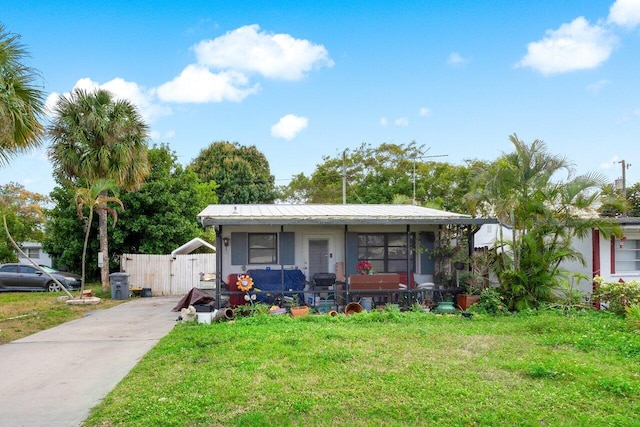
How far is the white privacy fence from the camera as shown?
704 inches

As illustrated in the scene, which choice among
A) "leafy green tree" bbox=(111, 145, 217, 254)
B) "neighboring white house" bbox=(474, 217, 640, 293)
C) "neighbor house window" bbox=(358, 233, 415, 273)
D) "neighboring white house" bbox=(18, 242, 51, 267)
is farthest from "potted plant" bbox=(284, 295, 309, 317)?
"neighboring white house" bbox=(18, 242, 51, 267)

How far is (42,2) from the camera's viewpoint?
39.1 ft

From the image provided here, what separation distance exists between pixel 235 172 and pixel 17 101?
1002 inches

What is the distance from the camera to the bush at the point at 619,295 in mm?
10359

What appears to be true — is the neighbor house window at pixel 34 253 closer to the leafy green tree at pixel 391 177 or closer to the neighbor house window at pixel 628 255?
the leafy green tree at pixel 391 177

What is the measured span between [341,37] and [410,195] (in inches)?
627

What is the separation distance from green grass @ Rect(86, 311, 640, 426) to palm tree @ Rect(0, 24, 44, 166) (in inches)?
191

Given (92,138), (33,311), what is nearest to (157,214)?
(92,138)

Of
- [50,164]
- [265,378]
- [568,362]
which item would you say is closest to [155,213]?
[50,164]

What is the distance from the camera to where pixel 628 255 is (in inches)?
500

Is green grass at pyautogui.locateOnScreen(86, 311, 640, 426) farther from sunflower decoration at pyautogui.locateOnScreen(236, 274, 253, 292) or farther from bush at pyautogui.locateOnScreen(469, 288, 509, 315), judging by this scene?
sunflower decoration at pyautogui.locateOnScreen(236, 274, 253, 292)

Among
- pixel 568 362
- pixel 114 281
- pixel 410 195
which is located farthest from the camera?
pixel 410 195

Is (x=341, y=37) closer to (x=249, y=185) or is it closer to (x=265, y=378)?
(x=265, y=378)

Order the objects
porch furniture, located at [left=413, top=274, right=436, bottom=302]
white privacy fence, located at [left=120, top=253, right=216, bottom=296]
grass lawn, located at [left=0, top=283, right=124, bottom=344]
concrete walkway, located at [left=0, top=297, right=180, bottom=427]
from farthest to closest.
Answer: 1. white privacy fence, located at [left=120, top=253, right=216, bottom=296]
2. porch furniture, located at [left=413, top=274, right=436, bottom=302]
3. grass lawn, located at [left=0, top=283, right=124, bottom=344]
4. concrete walkway, located at [left=0, top=297, right=180, bottom=427]
